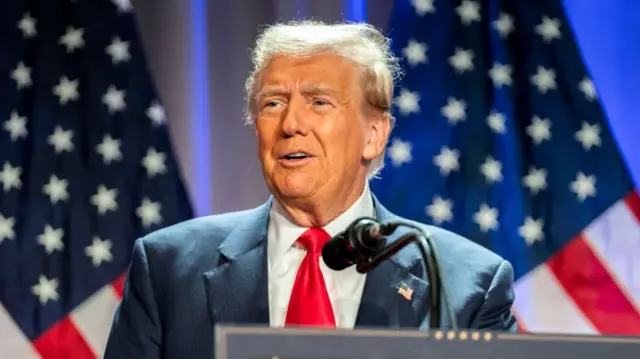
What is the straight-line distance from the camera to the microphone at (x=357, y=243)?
4.55 feet

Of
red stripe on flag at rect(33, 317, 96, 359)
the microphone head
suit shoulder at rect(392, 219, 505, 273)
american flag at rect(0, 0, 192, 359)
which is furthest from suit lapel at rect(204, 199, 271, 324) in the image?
red stripe on flag at rect(33, 317, 96, 359)

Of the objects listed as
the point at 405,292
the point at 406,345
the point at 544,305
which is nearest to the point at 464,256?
the point at 405,292

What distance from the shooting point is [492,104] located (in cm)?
286

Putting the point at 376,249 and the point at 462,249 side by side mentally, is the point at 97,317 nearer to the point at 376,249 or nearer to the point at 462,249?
the point at 462,249

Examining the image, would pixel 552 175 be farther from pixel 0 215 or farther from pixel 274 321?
pixel 0 215

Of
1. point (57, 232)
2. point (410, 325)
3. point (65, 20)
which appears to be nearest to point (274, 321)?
point (410, 325)

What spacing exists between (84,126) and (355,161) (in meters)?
1.06

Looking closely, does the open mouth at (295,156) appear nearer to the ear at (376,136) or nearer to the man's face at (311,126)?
the man's face at (311,126)

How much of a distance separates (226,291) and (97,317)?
924 millimetres

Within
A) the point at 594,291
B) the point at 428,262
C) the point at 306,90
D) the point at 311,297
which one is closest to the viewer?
the point at 428,262

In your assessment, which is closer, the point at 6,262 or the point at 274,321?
the point at 274,321

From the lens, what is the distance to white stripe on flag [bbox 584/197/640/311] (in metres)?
2.78

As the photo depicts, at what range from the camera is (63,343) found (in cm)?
282

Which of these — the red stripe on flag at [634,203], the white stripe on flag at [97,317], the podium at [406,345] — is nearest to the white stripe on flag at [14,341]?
the white stripe on flag at [97,317]
